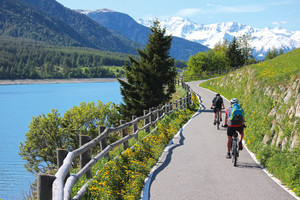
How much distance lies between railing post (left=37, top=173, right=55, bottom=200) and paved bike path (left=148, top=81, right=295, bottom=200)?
10.7ft

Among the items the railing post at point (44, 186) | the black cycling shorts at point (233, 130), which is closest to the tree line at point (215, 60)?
the black cycling shorts at point (233, 130)

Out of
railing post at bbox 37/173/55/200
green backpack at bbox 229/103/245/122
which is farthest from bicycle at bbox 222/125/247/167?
railing post at bbox 37/173/55/200

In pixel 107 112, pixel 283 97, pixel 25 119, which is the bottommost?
pixel 25 119

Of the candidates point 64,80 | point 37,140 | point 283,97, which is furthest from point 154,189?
point 64,80

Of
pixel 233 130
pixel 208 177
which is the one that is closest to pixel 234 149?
pixel 233 130

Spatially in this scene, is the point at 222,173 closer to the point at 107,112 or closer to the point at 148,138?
the point at 148,138

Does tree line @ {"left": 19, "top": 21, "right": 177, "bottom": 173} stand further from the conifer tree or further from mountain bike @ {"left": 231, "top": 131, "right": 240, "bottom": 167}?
mountain bike @ {"left": 231, "top": 131, "right": 240, "bottom": 167}

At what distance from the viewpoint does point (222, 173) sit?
840cm

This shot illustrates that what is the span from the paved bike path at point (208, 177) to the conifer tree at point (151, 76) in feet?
69.8

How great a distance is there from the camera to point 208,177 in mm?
8023

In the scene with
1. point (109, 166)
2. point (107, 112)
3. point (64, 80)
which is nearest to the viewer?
point (109, 166)

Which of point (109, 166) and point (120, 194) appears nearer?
point (120, 194)

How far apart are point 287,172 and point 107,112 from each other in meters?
30.6

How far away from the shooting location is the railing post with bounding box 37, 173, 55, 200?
3787 millimetres
